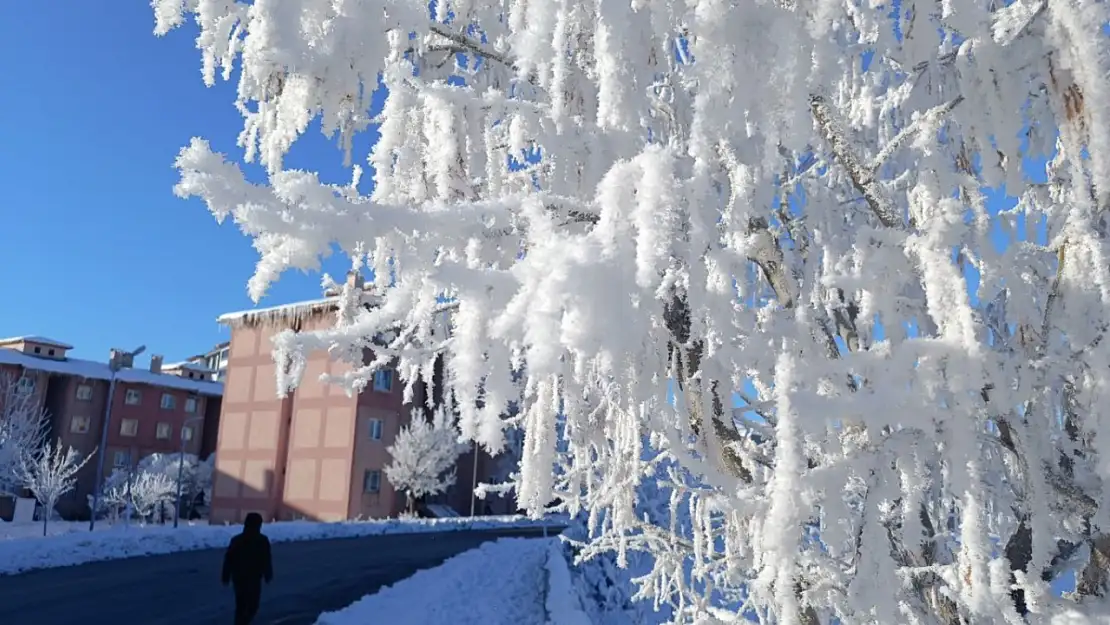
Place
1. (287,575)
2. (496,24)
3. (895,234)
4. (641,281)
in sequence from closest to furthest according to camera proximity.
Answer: (641,281)
(895,234)
(496,24)
(287,575)

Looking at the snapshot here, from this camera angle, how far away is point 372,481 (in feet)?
127

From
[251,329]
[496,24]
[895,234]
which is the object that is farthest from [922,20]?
[251,329]

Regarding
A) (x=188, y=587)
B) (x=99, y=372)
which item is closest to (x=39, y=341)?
(x=99, y=372)

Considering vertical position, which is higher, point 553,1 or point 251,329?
point 251,329

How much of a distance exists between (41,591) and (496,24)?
1370cm

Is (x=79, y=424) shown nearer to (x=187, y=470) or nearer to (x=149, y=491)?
(x=187, y=470)

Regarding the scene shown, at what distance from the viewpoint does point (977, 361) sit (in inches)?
63.1

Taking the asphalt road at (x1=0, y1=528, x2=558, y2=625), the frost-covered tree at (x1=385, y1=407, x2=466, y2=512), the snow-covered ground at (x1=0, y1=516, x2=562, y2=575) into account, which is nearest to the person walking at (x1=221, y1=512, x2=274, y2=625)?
the asphalt road at (x1=0, y1=528, x2=558, y2=625)

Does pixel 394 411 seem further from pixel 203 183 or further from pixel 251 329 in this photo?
pixel 203 183

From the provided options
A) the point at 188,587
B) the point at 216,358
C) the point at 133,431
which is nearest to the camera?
the point at 188,587

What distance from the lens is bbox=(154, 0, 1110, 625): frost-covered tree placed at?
154 cm

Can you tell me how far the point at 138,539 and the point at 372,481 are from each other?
763 inches

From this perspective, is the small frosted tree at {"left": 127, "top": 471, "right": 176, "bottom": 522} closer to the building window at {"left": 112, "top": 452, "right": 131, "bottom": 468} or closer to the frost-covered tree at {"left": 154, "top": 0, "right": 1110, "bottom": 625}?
the building window at {"left": 112, "top": 452, "right": 131, "bottom": 468}

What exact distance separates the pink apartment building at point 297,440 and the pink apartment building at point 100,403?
448cm
